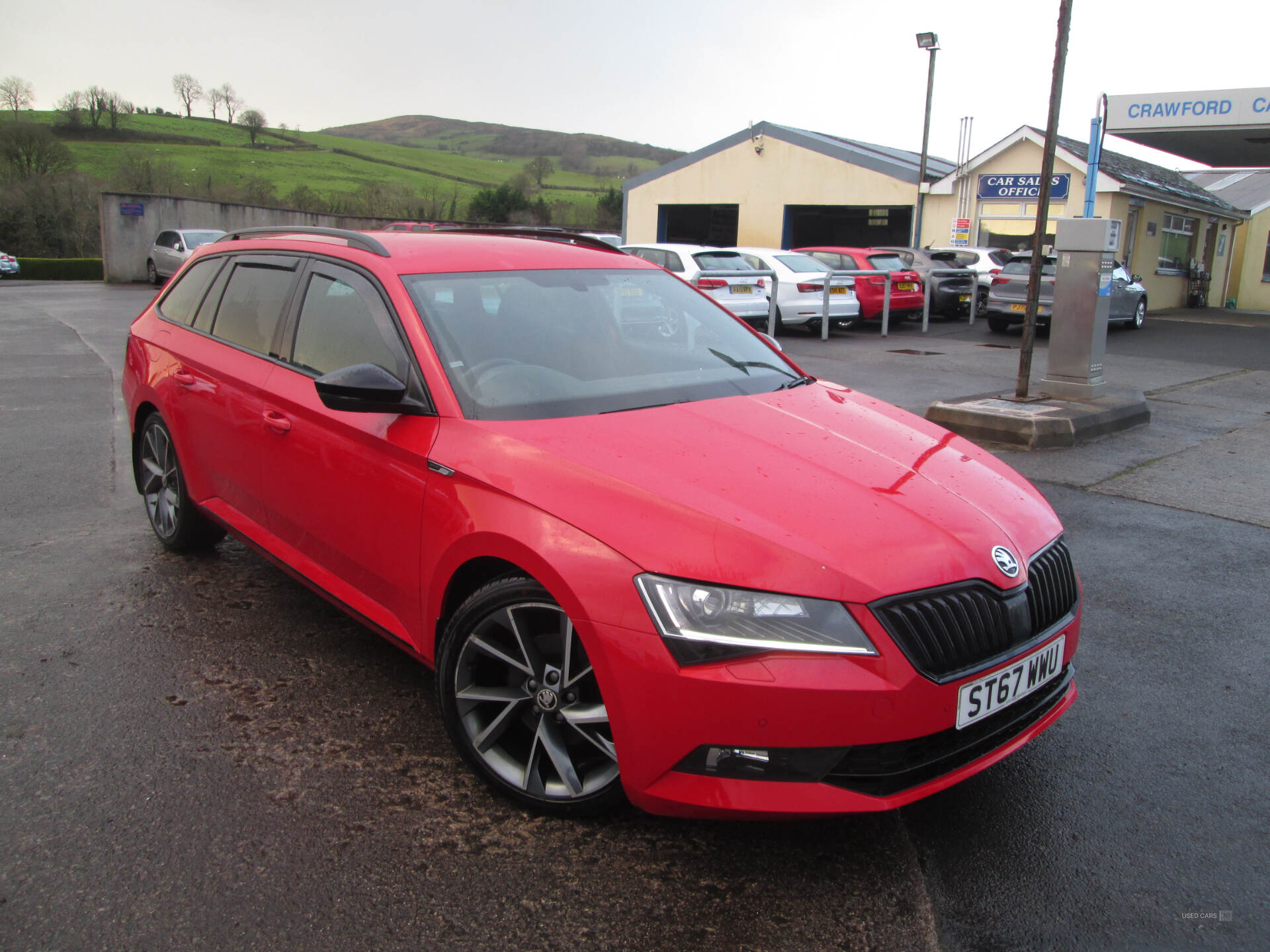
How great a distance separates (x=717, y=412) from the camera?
323 cm

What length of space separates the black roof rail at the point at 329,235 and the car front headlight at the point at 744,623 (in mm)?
1889

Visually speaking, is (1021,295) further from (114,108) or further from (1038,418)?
(114,108)

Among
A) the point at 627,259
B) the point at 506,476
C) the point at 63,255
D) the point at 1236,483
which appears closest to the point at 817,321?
the point at 1236,483

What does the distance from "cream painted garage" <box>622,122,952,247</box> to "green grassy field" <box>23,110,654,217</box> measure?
92.6 ft

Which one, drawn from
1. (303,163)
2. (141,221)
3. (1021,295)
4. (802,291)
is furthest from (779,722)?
(303,163)

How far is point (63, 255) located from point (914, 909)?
50.5 m

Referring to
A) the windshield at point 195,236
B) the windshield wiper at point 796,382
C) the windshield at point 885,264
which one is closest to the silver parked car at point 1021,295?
the windshield at point 885,264

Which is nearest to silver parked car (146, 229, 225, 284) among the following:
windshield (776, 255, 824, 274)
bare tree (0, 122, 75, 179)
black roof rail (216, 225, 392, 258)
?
windshield (776, 255, 824, 274)

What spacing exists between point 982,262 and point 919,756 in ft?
75.1

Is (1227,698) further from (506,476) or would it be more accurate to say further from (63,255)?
(63,255)

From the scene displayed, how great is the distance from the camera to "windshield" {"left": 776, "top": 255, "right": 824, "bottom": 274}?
1814 centimetres

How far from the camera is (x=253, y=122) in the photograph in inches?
3610

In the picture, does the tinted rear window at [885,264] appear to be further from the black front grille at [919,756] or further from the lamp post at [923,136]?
the black front grille at [919,756]

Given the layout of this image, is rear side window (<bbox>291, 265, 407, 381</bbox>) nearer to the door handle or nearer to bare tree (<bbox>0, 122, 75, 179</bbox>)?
the door handle
